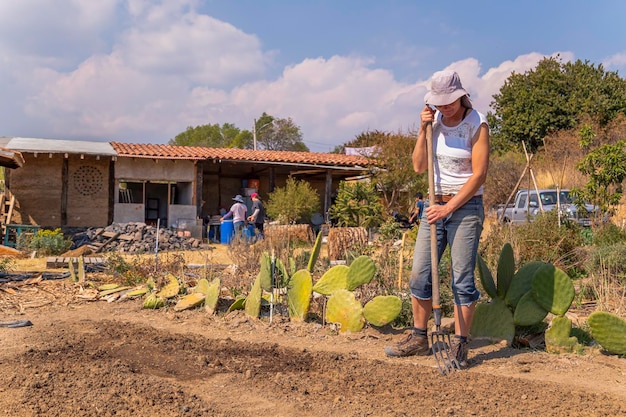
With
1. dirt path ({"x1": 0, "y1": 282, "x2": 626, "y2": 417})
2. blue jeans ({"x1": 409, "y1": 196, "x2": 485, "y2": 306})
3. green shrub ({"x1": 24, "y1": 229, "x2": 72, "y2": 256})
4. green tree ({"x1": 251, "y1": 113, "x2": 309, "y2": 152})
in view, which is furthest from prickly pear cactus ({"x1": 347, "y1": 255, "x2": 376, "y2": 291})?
green tree ({"x1": 251, "y1": 113, "x2": 309, "y2": 152})

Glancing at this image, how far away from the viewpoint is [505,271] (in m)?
4.84

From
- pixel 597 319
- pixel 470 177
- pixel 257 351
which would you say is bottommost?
pixel 257 351

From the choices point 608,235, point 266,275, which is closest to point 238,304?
point 266,275

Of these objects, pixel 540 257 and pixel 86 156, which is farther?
pixel 86 156

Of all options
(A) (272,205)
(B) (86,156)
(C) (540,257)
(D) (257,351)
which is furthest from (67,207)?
(D) (257,351)

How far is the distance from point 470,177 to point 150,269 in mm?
4939

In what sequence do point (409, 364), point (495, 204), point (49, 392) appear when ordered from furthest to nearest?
point (495, 204) → point (409, 364) → point (49, 392)

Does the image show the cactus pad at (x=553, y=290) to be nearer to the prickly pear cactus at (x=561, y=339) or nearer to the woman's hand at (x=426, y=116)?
the prickly pear cactus at (x=561, y=339)

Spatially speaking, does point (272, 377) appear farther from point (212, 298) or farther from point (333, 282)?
point (212, 298)

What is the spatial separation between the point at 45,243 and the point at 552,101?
24.8 metres

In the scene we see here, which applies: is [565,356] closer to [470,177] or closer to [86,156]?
[470,177]

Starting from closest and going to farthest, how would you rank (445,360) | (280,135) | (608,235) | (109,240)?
(445,360) < (608,235) < (109,240) < (280,135)

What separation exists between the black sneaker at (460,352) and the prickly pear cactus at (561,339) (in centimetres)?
80

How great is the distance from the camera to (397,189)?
20.9 meters
